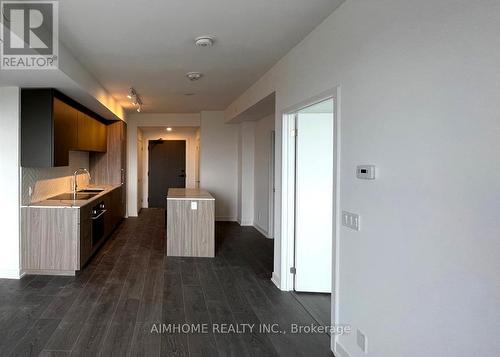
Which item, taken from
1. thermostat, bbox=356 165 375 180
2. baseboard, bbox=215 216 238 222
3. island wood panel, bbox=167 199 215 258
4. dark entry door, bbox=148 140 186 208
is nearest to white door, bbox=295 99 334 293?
thermostat, bbox=356 165 375 180

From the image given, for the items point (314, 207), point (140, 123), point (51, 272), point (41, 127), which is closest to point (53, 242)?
point (51, 272)

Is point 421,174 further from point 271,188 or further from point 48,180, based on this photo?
point 48,180

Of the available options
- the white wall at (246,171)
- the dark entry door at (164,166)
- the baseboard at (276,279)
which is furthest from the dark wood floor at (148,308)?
the dark entry door at (164,166)

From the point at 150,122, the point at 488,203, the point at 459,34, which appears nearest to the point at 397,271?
the point at 488,203

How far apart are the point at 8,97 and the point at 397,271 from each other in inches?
177

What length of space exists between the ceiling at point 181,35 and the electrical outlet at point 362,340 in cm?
229

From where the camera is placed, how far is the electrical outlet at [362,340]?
2.09m

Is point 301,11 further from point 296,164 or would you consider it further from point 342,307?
point 342,307

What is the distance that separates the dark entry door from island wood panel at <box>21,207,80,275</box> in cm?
640

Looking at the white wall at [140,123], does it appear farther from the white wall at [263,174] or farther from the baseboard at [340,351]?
the baseboard at [340,351]

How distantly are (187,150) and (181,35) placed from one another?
7.75m

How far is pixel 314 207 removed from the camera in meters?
3.62

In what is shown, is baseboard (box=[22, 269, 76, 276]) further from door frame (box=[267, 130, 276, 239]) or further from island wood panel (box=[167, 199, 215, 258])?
door frame (box=[267, 130, 276, 239])

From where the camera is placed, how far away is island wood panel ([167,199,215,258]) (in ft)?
16.2
